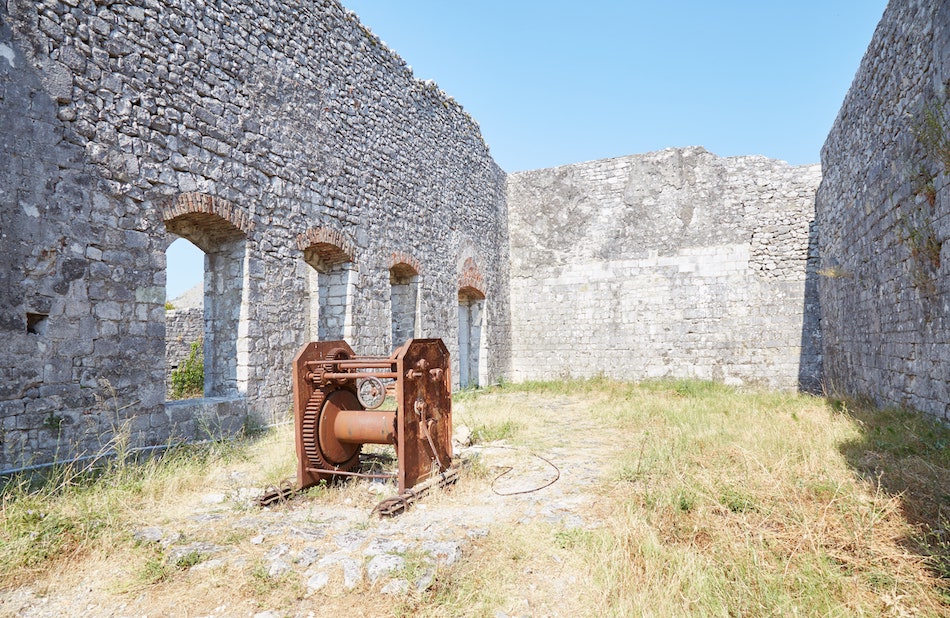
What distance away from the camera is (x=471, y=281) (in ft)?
40.8

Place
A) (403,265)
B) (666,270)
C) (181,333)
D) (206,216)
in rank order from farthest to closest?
(666,270), (181,333), (403,265), (206,216)

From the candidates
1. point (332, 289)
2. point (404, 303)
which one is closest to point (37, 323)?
point (332, 289)

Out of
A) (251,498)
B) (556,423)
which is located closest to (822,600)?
(251,498)

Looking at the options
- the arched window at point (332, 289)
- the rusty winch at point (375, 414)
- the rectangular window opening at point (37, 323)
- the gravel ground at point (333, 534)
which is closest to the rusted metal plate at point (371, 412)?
the rusty winch at point (375, 414)

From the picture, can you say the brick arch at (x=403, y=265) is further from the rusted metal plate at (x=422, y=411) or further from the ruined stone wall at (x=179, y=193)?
the rusted metal plate at (x=422, y=411)

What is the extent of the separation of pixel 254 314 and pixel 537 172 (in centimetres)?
944

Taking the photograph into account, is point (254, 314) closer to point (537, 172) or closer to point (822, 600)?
point (822, 600)

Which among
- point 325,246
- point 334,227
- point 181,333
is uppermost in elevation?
point 334,227

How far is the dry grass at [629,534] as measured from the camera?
2648 millimetres

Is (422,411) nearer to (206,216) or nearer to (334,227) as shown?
(206,216)

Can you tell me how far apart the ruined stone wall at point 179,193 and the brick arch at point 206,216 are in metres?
0.02

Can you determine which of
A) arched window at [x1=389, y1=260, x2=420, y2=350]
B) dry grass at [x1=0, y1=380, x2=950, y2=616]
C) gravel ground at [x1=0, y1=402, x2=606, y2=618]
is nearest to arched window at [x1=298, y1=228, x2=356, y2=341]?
arched window at [x1=389, y1=260, x2=420, y2=350]

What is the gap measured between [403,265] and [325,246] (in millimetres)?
2060

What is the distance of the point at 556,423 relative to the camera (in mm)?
7996
